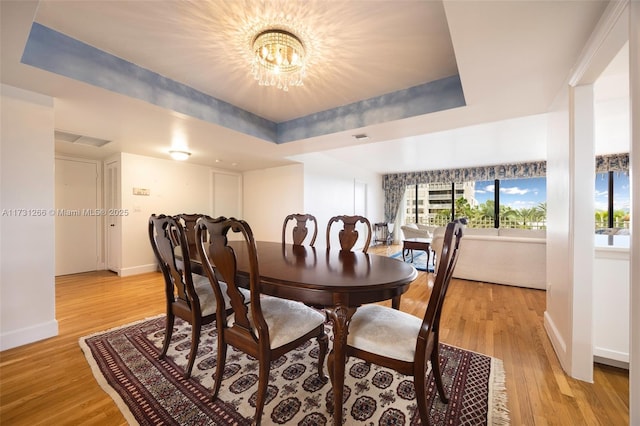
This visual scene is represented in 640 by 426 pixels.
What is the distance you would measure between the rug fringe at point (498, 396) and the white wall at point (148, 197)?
5.22 m

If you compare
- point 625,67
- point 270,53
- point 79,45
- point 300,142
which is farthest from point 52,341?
point 625,67

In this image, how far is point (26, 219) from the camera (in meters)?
2.14

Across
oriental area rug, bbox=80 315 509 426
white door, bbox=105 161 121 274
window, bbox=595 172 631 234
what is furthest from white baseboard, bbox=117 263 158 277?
window, bbox=595 172 631 234

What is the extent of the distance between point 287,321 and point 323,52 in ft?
6.34

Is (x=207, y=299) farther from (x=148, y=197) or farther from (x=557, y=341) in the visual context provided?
(x=148, y=197)

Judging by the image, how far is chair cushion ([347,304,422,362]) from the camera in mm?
1215

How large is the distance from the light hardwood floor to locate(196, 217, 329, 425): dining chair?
742mm

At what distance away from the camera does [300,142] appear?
138 inches

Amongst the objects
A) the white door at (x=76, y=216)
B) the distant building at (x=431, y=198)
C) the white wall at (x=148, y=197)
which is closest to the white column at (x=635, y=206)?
the white wall at (x=148, y=197)

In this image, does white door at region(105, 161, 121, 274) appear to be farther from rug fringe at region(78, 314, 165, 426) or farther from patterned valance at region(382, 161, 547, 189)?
patterned valance at region(382, 161, 547, 189)

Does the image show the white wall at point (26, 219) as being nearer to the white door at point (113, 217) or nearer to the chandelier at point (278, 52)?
the chandelier at point (278, 52)

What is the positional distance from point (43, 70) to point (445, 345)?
3633mm

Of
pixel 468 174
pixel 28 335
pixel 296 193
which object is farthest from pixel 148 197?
pixel 468 174

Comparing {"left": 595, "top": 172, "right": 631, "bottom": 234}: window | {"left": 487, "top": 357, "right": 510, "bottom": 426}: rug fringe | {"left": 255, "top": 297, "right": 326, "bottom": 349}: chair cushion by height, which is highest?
{"left": 595, "top": 172, "right": 631, "bottom": 234}: window
